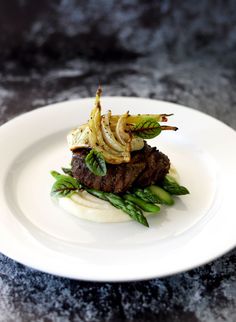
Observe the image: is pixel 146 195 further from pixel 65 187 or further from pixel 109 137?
pixel 65 187

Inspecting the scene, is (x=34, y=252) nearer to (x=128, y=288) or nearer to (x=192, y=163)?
(x=128, y=288)

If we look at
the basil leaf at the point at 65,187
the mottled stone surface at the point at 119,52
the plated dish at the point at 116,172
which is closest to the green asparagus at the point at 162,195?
the plated dish at the point at 116,172

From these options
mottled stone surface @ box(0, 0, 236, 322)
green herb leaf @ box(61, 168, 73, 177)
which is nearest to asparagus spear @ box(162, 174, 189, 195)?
green herb leaf @ box(61, 168, 73, 177)

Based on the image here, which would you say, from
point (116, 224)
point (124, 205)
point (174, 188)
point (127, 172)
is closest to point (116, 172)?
point (127, 172)

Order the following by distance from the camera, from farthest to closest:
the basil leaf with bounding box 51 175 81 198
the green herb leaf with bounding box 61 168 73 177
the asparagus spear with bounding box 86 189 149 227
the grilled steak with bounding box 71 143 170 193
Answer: the green herb leaf with bounding box 61 168 73 177 → the basil leaf with bounding box 51 175 81 198 → the grilled steak with bounding box 71 143 170 193 → the asparagus spear with bounding box 86 189 149 227

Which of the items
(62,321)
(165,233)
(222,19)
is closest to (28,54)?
(222,19)

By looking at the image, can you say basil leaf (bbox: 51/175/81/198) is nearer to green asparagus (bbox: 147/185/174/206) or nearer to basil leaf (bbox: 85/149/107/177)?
basil leaf (bbox: 85/149/107/177)

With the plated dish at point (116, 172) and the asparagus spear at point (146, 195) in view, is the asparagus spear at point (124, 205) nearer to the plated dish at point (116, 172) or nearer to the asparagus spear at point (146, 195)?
the plated dish at point (116, 172)
